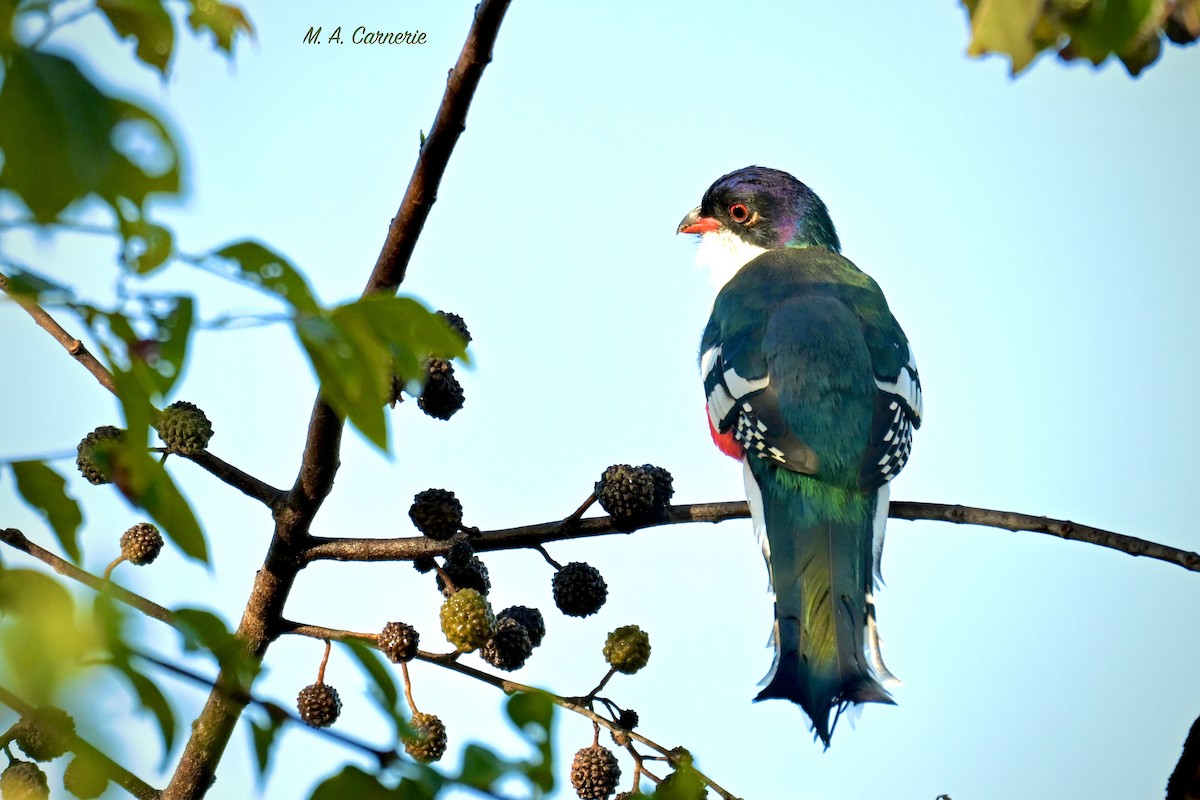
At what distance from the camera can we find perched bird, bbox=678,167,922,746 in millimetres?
4113

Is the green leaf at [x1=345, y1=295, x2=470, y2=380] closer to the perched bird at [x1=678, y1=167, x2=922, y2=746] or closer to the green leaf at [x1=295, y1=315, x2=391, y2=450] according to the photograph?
the green leaf at [x1=295, y1=315, x2=391, y2=450]

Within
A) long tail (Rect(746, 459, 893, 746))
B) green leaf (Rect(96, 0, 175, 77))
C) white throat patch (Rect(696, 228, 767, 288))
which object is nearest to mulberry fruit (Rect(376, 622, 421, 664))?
long tail (Rect(746, 459, 893, 746))

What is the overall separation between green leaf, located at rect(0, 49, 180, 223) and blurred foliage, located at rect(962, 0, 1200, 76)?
0.80 metres

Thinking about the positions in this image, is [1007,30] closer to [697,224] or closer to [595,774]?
[595,774]

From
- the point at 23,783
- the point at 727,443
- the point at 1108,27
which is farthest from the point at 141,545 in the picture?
the point at 727,443

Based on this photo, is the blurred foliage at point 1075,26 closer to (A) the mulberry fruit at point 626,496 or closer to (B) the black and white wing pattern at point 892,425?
(A) the mulberry fruit at point 626,496

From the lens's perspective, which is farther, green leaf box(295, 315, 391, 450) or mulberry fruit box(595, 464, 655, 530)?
mulberry fruit box(595, 464, 655, 530)

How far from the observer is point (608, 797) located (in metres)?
2.76

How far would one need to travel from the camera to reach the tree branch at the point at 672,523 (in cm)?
309

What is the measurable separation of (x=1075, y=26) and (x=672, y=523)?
2.30 m

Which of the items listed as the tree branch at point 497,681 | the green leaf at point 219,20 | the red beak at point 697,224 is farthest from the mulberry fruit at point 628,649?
the red beak at point 697,224

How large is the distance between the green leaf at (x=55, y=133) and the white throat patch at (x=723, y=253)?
18.5 ft

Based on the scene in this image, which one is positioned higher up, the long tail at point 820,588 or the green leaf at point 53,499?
the long tail at point 820,588

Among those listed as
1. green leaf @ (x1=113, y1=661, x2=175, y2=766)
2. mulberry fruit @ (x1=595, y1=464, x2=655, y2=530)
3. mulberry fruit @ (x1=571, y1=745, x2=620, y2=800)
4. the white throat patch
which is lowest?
green leaf @ (x1=113, y1=661, x2=175, y2=766)
